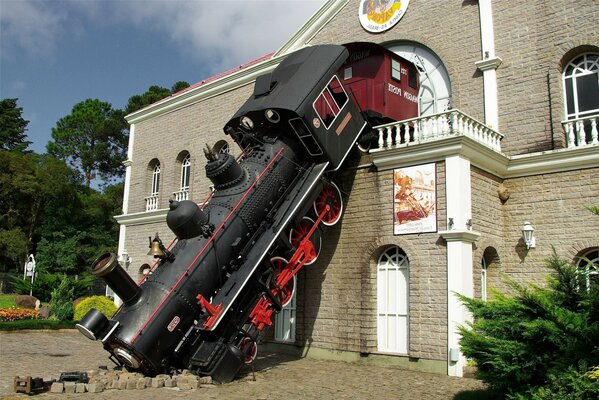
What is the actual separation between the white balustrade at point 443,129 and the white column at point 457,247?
2.28 feet

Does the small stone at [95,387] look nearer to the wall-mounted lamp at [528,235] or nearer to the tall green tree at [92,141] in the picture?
the wall-mounted lamp at [528,235]

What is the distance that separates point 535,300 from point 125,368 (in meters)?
7.14

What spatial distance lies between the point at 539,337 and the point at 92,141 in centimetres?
4995

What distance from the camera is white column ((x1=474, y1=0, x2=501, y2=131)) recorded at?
13.1 m

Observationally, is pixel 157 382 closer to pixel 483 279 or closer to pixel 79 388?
pixel 79 388

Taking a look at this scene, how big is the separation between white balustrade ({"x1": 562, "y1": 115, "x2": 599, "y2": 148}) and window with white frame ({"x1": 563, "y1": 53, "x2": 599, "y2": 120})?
1.26ft

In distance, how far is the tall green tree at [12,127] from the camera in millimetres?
48000

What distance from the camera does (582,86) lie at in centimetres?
1249

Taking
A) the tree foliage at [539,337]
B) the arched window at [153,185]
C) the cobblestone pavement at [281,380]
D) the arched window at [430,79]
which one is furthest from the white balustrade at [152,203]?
the tree foliage at [539,337]

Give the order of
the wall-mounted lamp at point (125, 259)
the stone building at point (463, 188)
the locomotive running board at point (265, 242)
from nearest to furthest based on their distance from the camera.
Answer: the locomotive running board at point (265, 242) → the stone building at point (463, 188) → the wall-mounted lamp at point (125, 259)

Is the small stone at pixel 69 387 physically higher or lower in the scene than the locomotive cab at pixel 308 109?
lower

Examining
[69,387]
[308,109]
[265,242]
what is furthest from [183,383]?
[308,109]

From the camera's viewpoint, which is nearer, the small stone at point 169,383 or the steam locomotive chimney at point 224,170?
the small stone at point 169,383

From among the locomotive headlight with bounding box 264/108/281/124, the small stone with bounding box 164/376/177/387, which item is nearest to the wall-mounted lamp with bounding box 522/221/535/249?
the locomotive headlight with bounding box 264/108/281/124
